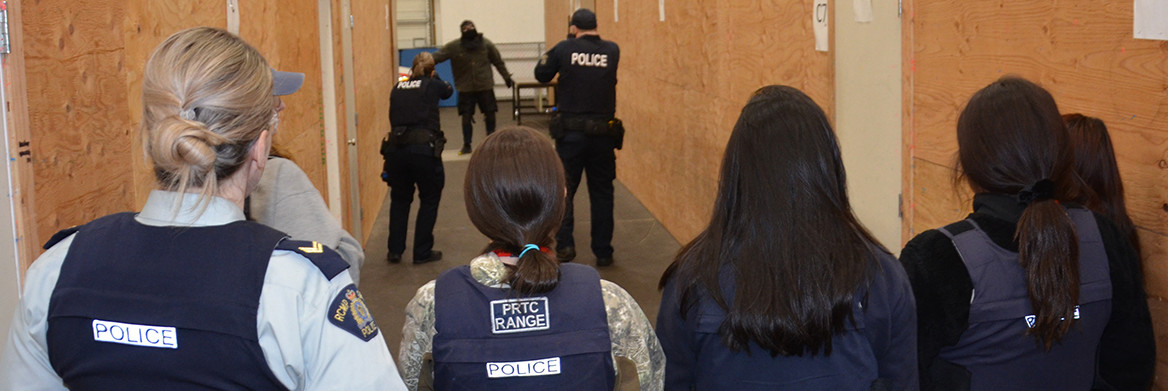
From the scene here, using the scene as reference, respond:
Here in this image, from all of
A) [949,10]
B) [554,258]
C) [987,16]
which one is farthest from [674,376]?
[949,10]

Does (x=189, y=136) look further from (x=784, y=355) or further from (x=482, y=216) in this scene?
(x=784, y=355)

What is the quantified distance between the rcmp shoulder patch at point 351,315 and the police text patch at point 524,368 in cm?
52

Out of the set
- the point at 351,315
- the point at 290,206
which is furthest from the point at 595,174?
the point at 351,315

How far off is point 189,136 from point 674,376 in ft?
3.15

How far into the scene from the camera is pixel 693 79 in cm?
629

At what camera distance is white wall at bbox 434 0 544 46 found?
59.0 feet

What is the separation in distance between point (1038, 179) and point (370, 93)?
6.45 m

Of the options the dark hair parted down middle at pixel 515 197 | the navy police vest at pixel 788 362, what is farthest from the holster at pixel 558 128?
the navy police vest at pixel 788 362

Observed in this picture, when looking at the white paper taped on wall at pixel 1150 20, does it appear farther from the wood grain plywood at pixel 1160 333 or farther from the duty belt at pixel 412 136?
the duty belt at pixel 412 136

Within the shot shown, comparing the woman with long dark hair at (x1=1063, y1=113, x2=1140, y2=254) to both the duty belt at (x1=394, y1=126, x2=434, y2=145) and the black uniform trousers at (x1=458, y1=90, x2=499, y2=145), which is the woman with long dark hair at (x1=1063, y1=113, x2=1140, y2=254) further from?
the black uniform trousers at (x1=458, y1=90, x2=499, y2=145)

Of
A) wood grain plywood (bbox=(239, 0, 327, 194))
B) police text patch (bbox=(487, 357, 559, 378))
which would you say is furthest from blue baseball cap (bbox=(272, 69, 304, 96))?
wood grain plywood (bbox=(239, 0, 327, 194))

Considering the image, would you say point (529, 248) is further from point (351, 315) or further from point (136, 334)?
point (136, 334)

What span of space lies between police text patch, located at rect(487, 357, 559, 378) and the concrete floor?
262 centimetres

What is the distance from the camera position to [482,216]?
6.49 ft
